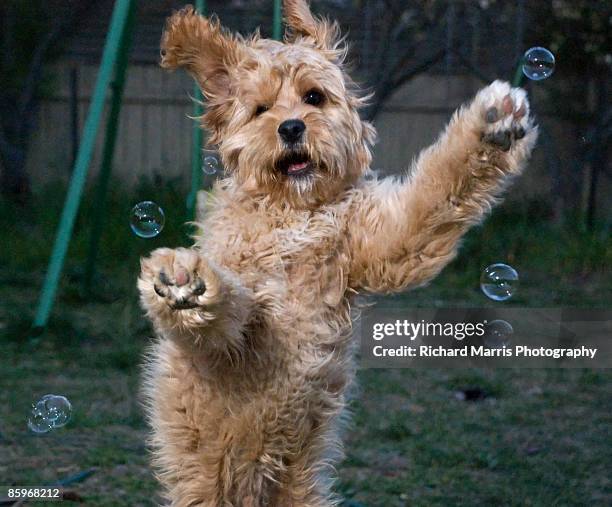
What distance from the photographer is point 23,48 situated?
10078 millimetres

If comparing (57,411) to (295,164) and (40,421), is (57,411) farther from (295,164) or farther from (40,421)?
(295,164)

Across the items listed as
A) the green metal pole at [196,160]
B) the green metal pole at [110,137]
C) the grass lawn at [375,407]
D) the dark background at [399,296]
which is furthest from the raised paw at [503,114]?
the green metal pole at [110,137]

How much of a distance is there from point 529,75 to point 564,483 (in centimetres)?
173

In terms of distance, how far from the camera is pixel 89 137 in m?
5.04

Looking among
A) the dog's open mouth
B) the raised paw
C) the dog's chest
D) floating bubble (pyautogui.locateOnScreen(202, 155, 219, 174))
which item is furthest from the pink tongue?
floating bubble (pyautogui.locateOnScreen(202, 155, 219, 174))

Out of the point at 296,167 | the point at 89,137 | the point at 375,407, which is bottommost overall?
the point at 375,407

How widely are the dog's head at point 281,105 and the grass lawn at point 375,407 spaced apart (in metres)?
1.66

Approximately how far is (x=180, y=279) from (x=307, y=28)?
1.10 meters

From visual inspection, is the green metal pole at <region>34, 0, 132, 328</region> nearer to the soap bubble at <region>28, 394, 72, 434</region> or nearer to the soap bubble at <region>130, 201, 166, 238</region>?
the soap bubble at <region>130, 201, 166, 238</region>

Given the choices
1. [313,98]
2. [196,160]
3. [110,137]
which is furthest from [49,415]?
[110,137]

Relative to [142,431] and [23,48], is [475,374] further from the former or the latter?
[23,48]

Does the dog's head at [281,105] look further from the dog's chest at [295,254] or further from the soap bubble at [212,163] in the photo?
the soap bubble at [212,163]

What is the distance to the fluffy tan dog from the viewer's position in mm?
2809

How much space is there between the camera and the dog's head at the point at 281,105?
290 centimetres
